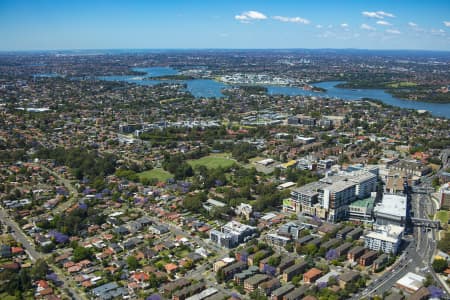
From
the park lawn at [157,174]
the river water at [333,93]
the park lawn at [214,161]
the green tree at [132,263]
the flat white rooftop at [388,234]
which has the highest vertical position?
the river water at [333,93]

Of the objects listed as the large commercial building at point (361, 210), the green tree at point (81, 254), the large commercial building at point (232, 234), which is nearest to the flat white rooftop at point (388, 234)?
the large commercial building at point (361, 210)

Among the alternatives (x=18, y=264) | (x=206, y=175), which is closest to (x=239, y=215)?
(x=206, y=175)

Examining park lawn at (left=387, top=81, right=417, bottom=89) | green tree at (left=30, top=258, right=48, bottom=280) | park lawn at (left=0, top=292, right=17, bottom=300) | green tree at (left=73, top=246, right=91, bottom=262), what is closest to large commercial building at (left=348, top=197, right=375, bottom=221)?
green tree at (left=73, top=246, right=91, bottom=262)

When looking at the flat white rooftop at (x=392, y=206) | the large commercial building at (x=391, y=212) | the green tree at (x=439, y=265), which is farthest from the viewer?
the flat white rooftop at (x=392, y=206)

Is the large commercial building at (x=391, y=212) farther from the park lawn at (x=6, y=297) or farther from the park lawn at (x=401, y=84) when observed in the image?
the park lawn at (x=401, y=84)

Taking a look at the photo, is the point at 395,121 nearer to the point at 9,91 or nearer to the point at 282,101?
the point at 282,101

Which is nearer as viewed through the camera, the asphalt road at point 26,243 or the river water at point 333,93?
the asphalt road at point 26,243
